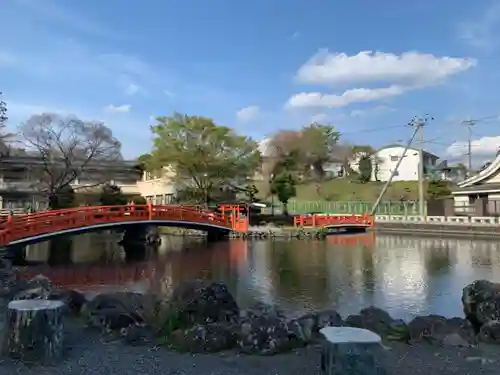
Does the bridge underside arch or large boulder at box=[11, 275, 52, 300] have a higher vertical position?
the bridge underside arch

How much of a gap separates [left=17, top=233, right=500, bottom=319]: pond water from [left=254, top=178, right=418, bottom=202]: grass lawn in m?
19.2

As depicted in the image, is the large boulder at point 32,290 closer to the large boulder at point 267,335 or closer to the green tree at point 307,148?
the large boulder at point 267,335

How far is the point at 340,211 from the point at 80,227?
24.3 metres

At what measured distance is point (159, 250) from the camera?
2188 centimetres

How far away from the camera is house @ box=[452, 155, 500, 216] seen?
3039 cm

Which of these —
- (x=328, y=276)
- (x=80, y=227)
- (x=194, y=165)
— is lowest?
(x=328, y=276)

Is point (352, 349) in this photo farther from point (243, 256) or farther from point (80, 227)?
point (80, 227)

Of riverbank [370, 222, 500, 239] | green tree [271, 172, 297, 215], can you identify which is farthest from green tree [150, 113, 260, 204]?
riverbank [370, 222, 500, 239]

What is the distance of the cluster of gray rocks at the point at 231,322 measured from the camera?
5.73m

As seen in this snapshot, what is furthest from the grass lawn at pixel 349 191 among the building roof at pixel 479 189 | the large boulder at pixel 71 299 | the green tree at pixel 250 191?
the large boulder at pixel 71 299

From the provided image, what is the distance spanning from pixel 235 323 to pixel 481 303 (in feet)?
12.4

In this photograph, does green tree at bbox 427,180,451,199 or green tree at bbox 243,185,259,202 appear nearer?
→ green tree at bbox 243,185,259,202

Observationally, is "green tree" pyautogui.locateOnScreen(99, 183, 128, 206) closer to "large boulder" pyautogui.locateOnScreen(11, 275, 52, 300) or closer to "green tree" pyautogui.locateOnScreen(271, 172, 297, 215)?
"green tree" pyautogui.locateOnScreen(271, 172, 297, 215)

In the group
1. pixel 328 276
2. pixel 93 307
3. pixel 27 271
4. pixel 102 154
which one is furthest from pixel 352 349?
pixel 102 154
